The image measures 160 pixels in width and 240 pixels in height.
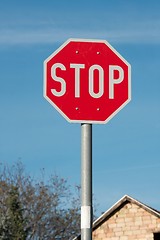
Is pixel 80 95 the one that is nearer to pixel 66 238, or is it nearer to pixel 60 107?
pixel 60 107

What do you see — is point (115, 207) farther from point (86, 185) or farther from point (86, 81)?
A: point (86, 185)

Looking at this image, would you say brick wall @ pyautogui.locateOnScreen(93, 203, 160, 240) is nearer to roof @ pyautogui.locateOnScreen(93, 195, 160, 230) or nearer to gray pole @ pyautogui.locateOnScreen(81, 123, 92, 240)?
roof @ pyautogui.locateOnScreen(93, 195, 160, 230)

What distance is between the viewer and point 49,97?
4930 mm

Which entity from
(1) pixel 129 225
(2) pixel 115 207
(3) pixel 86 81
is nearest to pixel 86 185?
(3) pixel 86 81

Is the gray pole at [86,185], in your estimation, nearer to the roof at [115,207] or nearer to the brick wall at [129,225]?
the brick wall at [129,225]

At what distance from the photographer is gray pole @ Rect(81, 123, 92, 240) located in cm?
471

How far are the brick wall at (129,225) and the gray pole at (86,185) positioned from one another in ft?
90.9

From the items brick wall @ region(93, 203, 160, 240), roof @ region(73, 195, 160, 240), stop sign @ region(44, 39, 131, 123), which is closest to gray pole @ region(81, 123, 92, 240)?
stop sign @ region(44, 39, 131, 123)

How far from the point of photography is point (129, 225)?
33156 millimetres

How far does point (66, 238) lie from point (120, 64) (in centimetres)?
4419

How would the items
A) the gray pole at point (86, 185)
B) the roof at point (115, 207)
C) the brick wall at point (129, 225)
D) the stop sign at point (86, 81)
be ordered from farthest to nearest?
the roof at point (115, 207) → the brick wall at point (129, 225) → the stop sign at point (86, 81) → the gray pole at point (86, 185)

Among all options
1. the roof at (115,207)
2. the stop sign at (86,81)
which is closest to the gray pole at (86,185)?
the stop sign at (86,81)

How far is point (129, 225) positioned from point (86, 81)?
94.2 ft

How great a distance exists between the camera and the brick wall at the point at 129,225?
32.4 meters
